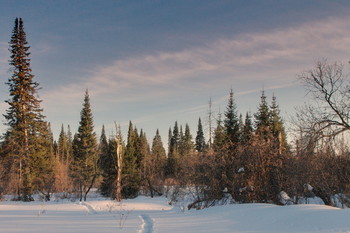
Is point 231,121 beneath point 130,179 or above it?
above

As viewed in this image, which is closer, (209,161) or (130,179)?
(209,161)

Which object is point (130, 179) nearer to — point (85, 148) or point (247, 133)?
point (85, 148)

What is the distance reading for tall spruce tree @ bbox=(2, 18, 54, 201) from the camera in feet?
88.5

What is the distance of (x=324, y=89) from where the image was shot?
16.1 meters

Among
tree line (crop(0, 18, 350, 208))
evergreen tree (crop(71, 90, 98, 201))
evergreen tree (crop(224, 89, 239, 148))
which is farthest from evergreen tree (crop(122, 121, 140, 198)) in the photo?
evergreen tree (crop(224, 89, 239, 148))

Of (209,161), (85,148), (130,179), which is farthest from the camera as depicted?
(85,148)

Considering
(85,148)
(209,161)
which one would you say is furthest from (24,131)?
(209,161)

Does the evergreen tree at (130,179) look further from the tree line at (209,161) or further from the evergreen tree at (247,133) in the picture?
the evergreen tree at (247,133)

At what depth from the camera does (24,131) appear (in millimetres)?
27328

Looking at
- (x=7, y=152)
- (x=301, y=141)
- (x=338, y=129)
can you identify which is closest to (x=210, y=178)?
(x=301, y=141)

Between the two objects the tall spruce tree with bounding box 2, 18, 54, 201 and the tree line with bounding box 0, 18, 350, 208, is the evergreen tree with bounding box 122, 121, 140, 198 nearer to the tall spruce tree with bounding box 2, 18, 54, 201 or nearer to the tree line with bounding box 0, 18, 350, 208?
the tree line with bounding box 0, 18, 350, 208

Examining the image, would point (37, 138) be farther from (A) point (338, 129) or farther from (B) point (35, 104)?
(A) point (338, 129)

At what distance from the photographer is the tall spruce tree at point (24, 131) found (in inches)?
1062

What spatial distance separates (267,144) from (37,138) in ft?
67.7
